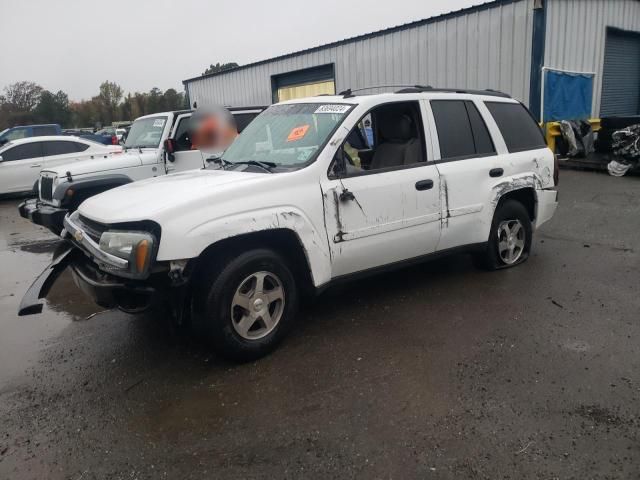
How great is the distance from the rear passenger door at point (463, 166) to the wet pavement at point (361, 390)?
60 cm

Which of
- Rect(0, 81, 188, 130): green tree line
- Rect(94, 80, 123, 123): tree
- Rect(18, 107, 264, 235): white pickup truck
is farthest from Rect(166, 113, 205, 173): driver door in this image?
Rect(94, 80, 123, 123): tree

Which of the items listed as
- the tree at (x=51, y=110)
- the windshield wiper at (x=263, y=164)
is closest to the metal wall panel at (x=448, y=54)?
the windshield wiper at (x=263, y=164)

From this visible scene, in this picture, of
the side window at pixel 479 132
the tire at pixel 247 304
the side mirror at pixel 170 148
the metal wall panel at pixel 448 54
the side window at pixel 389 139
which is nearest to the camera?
the tire at pixel 247 304

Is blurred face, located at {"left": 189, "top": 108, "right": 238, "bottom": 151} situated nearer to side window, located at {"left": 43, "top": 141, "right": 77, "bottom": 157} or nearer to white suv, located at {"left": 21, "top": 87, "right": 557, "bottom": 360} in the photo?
white suv, located at {"left": 21, "top": 87, "right": 557, "bottom": 360}

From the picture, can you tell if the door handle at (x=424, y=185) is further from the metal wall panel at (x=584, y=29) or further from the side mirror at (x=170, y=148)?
the metal wall panel at (x=584, y=29)

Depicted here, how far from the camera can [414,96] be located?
4.46 meters

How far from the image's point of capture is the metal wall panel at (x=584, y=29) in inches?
461

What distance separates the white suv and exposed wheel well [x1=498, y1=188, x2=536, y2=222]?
0.01 meters

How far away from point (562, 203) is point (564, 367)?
Result: 6155 mm

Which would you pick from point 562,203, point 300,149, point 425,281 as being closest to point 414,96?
point 300,149

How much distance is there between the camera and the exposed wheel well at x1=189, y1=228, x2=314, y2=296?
134 inches

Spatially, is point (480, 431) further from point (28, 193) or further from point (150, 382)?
point (28, 193)

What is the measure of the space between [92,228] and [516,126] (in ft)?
13.5

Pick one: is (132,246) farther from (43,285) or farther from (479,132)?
(479,132)
